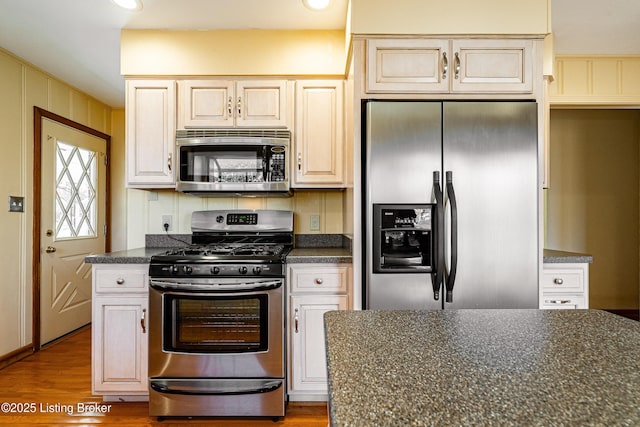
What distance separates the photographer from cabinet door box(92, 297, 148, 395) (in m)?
2.10

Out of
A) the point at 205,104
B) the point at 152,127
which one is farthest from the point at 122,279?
the point at 205,104

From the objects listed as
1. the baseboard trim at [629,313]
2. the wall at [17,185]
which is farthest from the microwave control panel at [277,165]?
the baseboard trim at [629,313]

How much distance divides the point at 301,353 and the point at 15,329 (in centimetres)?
239

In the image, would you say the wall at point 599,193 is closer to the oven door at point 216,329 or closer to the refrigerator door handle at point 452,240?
the refrigerator door handle at point 452,240

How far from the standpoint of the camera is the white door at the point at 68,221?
3150 mm

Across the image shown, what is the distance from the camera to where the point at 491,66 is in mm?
1982

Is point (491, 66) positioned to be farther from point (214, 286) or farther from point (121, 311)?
point (121, 311)

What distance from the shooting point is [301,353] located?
2.12m

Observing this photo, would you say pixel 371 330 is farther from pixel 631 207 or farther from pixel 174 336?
pixel 631 207

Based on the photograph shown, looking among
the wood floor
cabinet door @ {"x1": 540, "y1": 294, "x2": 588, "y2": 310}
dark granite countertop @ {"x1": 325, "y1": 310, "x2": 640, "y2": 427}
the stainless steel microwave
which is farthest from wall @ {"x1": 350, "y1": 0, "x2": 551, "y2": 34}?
the wood floor

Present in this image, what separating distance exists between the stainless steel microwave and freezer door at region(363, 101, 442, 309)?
68 centimetres

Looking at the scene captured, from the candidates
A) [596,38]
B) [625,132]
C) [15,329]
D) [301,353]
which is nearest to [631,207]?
[625,132]

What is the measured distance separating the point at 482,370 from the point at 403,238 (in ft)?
4.29

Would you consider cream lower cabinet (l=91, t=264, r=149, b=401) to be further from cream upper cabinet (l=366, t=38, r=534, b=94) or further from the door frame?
cream upper cabinet (l=366, t=38, r=534, b=94)
